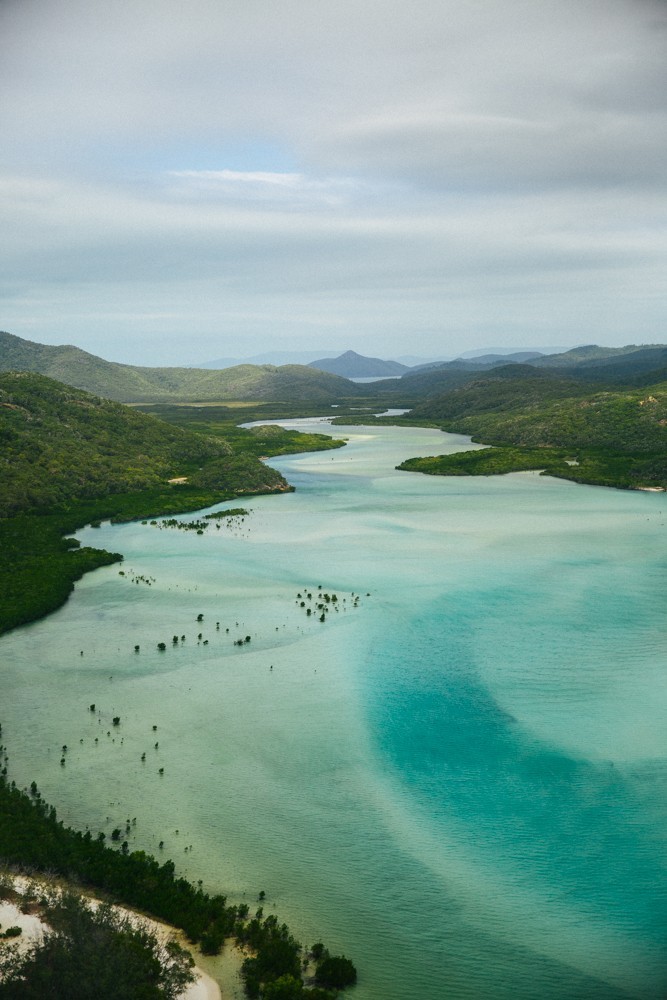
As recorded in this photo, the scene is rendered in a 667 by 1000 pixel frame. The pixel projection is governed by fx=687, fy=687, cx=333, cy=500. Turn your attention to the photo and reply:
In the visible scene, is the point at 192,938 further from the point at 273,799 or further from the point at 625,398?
the point at 625,398

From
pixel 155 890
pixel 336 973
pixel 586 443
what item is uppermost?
pixel 586 443

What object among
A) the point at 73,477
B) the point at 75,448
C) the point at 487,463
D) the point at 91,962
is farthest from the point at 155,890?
the point at 487,463

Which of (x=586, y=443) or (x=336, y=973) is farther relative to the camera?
(x=586, y=443)

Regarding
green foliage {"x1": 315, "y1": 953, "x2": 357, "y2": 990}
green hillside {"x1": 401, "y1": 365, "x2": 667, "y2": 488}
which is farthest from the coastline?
green hillside {"x1": 401, "y1": 365, "x2": 667, "y2": 488}

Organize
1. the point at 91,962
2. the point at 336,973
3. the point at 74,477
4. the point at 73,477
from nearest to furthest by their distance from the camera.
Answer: the point at 91,962
the point at 336,973
the point at 73,477
the point at 74,477

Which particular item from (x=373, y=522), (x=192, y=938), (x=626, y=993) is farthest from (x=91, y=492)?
(x=626, y=993)

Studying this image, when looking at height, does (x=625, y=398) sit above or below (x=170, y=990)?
above

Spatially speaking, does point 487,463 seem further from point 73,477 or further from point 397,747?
point 397,747
